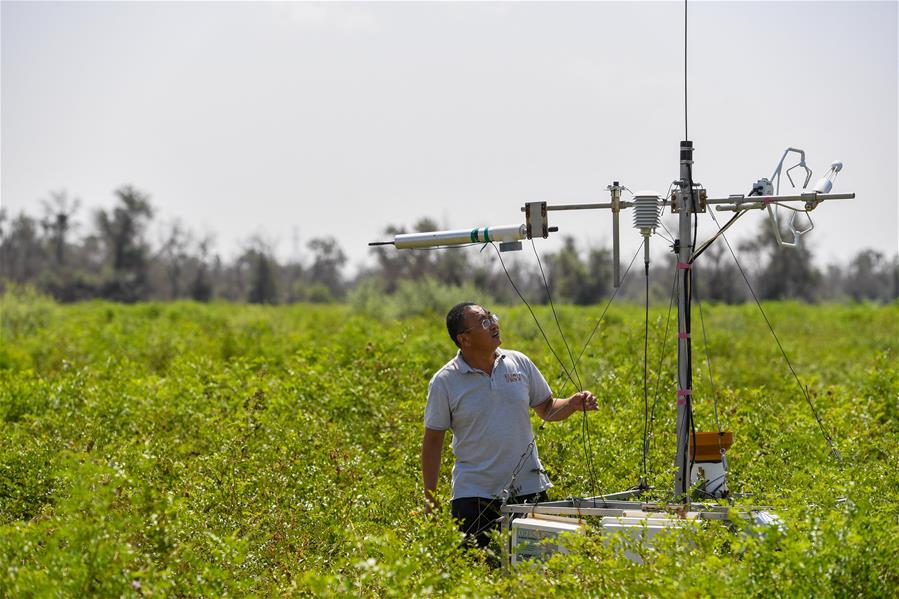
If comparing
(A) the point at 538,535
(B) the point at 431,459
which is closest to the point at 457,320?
(B) the point at 431,459

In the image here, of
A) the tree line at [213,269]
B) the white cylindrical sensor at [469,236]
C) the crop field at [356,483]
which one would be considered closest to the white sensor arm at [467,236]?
the white cylindrical sensor at [469,236]

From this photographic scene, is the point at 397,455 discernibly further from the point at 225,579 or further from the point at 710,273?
the point at 710,273

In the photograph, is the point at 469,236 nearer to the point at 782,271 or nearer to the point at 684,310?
the point at 684,310

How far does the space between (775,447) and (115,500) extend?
4.20m

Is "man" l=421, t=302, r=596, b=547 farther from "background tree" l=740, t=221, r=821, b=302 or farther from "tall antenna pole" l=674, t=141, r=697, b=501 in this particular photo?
"background tree" l=740, t=221, r=821, b=302

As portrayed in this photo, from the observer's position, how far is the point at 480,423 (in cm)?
492

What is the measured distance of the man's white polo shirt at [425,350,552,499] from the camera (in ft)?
16.0

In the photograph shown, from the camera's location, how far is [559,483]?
5.84 meters

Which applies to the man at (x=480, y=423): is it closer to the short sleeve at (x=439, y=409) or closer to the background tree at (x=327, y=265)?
the short sleeve at (x=439, y=409)

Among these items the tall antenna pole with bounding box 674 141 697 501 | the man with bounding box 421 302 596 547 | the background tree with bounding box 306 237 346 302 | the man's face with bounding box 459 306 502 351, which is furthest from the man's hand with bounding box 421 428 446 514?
the background tree with bounding box 306 237 346 302

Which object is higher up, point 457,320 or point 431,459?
point 457,320

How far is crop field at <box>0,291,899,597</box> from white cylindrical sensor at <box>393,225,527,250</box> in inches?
48.2

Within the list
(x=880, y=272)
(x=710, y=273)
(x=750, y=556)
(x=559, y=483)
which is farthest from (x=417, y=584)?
(x=880, y=272)

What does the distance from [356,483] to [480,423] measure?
1.66 m
